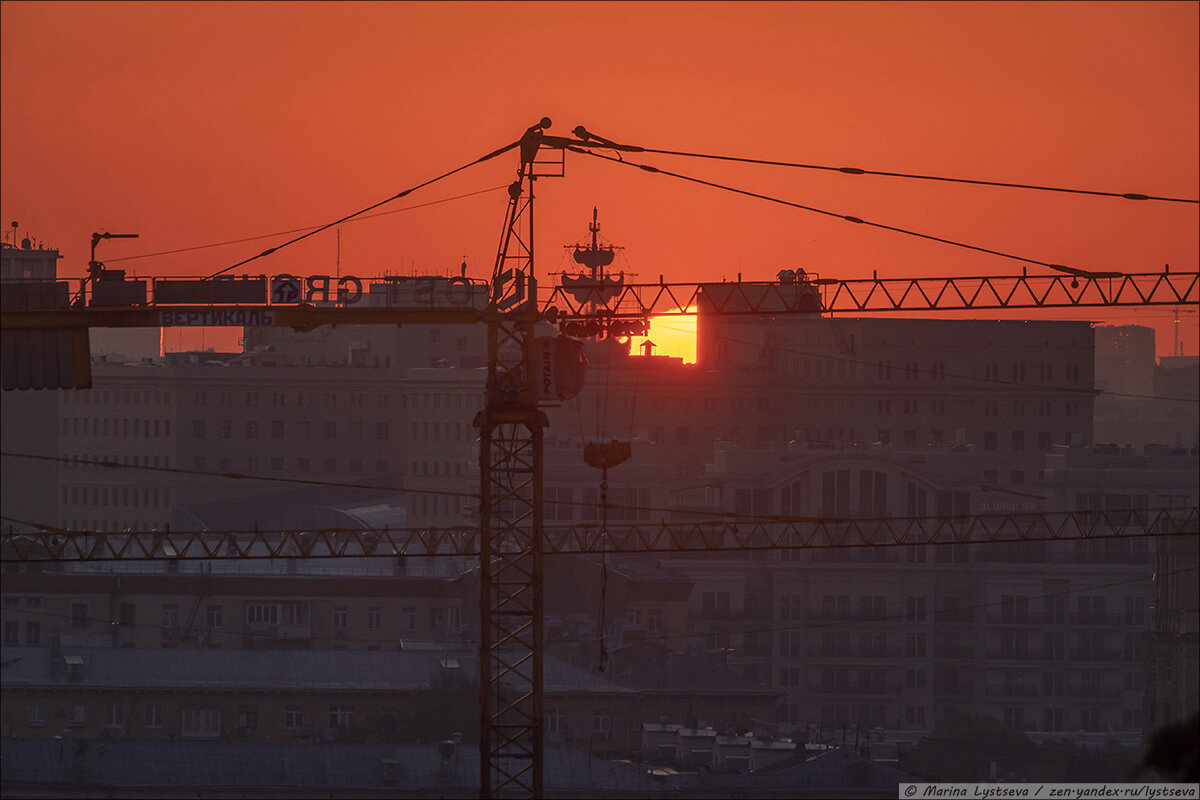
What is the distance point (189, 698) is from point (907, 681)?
4671cm

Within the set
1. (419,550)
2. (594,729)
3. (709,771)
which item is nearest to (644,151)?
(709,771)

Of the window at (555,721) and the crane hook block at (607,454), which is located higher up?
the crane hook block at (607,454)

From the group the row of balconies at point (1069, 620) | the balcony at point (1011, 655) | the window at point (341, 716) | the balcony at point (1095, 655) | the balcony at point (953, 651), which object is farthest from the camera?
the balcony at point (953, 651)

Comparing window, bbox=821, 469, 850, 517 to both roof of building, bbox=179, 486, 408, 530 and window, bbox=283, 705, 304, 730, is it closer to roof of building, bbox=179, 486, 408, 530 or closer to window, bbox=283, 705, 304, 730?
window, bbox=283, 705, 304, 730

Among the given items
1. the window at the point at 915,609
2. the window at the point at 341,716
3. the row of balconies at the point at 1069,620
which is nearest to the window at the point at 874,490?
the window at the point at 915,609

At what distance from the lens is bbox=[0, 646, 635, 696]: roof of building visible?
4628 inches

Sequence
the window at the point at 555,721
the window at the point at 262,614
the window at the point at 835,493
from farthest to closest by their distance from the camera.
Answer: the window at the point at 835,493
the window at the point at 262,614
the window at the point at 555,721

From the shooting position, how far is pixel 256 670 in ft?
394

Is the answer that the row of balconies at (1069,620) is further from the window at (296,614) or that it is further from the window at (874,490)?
the window at (296,614)

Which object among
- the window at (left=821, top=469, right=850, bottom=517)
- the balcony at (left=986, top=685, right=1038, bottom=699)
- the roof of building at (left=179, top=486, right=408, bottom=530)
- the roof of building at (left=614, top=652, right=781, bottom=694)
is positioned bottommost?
the balcony at (left=986, top=685, right=1038, bottom=699)

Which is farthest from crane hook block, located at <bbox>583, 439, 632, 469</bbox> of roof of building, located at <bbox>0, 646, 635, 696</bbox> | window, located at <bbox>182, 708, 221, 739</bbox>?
window, located at <bbox>182, 708, 221, 739</bbox>

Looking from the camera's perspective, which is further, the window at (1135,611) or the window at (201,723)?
the window at (1135,611)

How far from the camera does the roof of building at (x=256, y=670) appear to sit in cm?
11756

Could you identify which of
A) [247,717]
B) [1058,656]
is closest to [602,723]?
[247,717]
